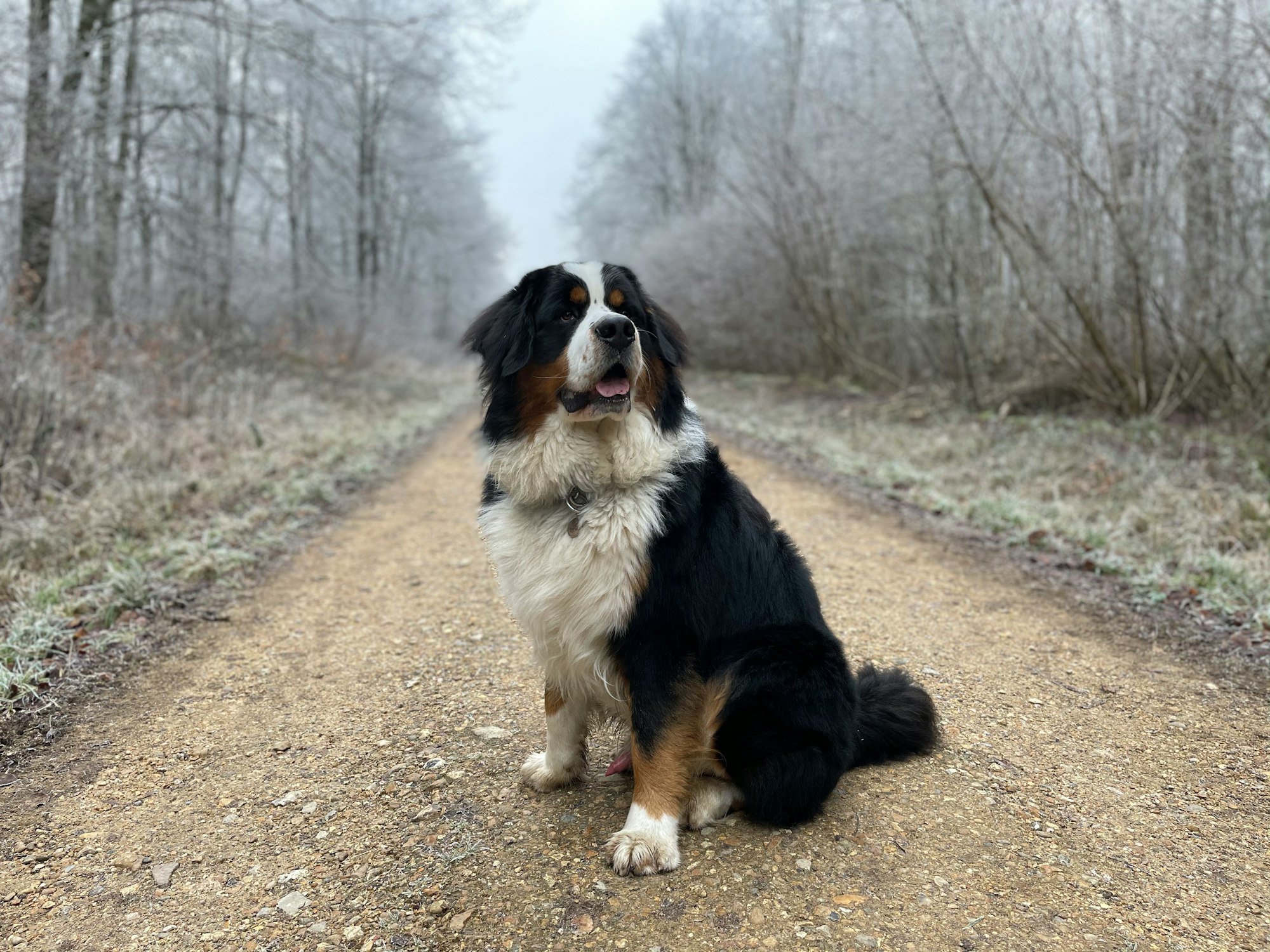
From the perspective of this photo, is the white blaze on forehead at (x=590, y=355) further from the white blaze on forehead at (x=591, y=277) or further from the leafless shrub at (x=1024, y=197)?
the leafless shrub at (x=1024, y=197)

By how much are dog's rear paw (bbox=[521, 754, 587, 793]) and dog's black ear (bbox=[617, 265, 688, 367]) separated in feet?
5.45

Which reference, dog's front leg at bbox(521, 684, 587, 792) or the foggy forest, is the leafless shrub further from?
dog's front leg at bbox(521, 684, 587, 792)

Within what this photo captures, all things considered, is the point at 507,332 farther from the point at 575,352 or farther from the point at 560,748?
the point at 560,748

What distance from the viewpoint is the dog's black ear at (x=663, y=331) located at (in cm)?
302

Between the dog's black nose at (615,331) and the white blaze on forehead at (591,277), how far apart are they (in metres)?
0.23

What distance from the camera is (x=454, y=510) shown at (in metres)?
8.30

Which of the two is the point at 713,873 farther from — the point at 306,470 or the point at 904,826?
the point at 306,470

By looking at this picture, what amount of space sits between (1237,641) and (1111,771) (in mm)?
2026

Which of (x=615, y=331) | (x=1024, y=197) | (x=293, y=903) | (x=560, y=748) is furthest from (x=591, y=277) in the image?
(x=1024, y=197)

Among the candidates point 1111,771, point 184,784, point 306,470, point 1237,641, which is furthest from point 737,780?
point 306,470

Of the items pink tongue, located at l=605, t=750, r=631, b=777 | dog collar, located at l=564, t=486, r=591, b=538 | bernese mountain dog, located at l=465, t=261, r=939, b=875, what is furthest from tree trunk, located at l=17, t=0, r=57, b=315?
pink tongue, located at l=605, t=750, r=631, b=777

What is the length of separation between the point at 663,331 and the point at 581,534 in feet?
3.01

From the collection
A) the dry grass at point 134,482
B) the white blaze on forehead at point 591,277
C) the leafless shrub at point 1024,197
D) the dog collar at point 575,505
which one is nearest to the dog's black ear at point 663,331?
the white blaze on forehead at point 591,277

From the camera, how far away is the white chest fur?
8.77 feet
